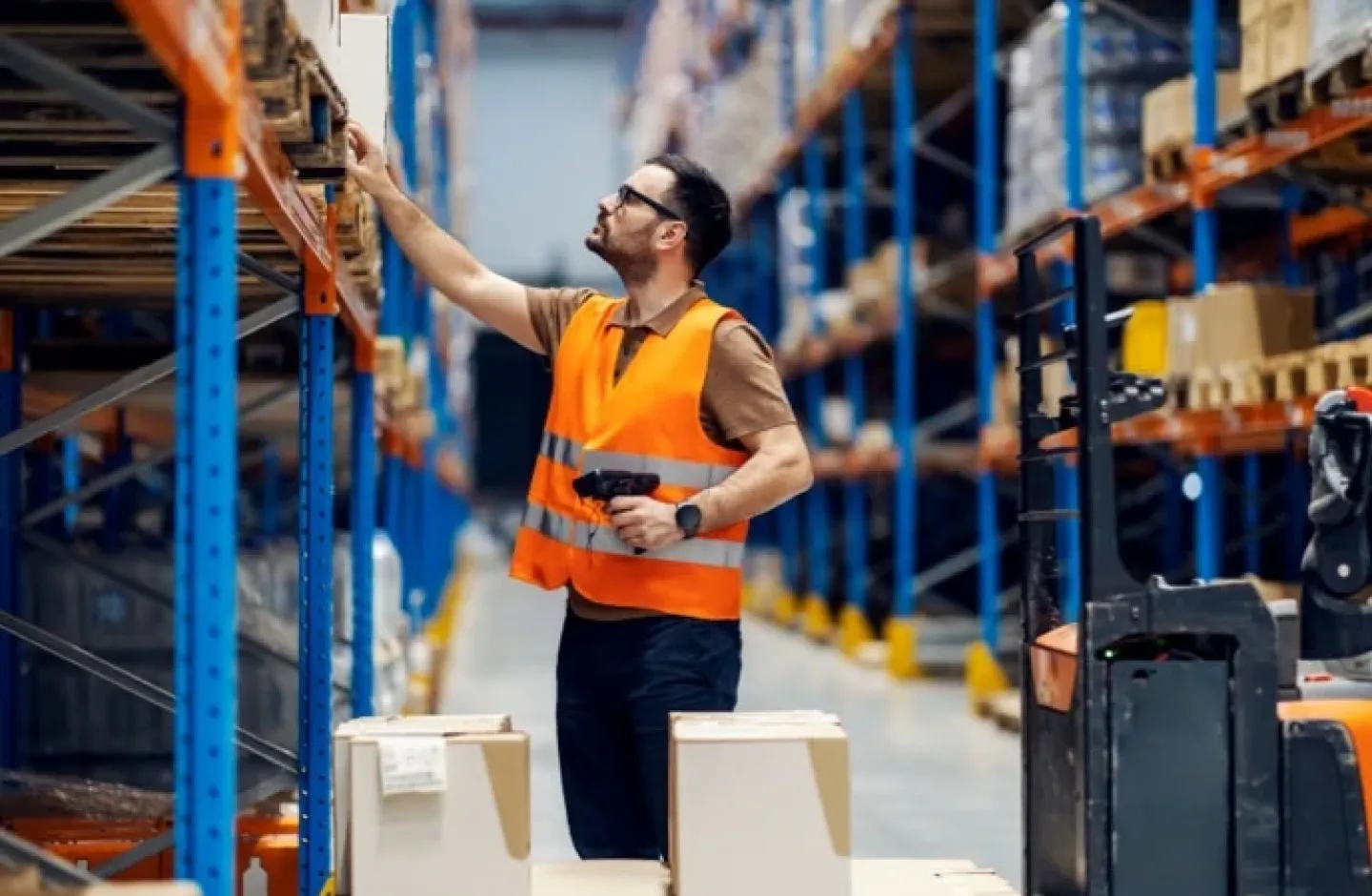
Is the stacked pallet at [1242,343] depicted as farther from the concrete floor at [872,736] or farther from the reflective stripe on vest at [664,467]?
the reflective stripe on vest at [664,467]

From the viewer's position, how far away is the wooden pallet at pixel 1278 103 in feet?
21.0

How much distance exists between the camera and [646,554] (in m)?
3.80

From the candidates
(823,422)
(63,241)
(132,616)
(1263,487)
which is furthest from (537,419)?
(63,241)

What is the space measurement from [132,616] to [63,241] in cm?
238

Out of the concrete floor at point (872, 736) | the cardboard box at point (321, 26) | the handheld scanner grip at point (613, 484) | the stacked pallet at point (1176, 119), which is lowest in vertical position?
the concrete floor at point (872, 736)

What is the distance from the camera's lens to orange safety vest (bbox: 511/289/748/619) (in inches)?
150

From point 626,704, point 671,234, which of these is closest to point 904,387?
point 671,234

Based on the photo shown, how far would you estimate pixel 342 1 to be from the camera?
5.26 meters

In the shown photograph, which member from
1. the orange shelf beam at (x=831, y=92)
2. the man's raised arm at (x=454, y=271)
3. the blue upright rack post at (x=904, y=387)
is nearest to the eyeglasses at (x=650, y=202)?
the man's raised arm at (x=454, y=271)

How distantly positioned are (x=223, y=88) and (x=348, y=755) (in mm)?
1160

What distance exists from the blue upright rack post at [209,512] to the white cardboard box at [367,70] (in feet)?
4.66

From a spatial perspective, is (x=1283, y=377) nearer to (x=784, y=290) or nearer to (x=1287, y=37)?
(x=1287, y=37)

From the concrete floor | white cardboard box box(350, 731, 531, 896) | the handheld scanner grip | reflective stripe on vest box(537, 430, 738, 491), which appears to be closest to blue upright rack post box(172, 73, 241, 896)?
white cardboard box box(350, 731, 531, 896)

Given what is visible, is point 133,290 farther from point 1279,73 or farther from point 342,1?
point 1279,73
